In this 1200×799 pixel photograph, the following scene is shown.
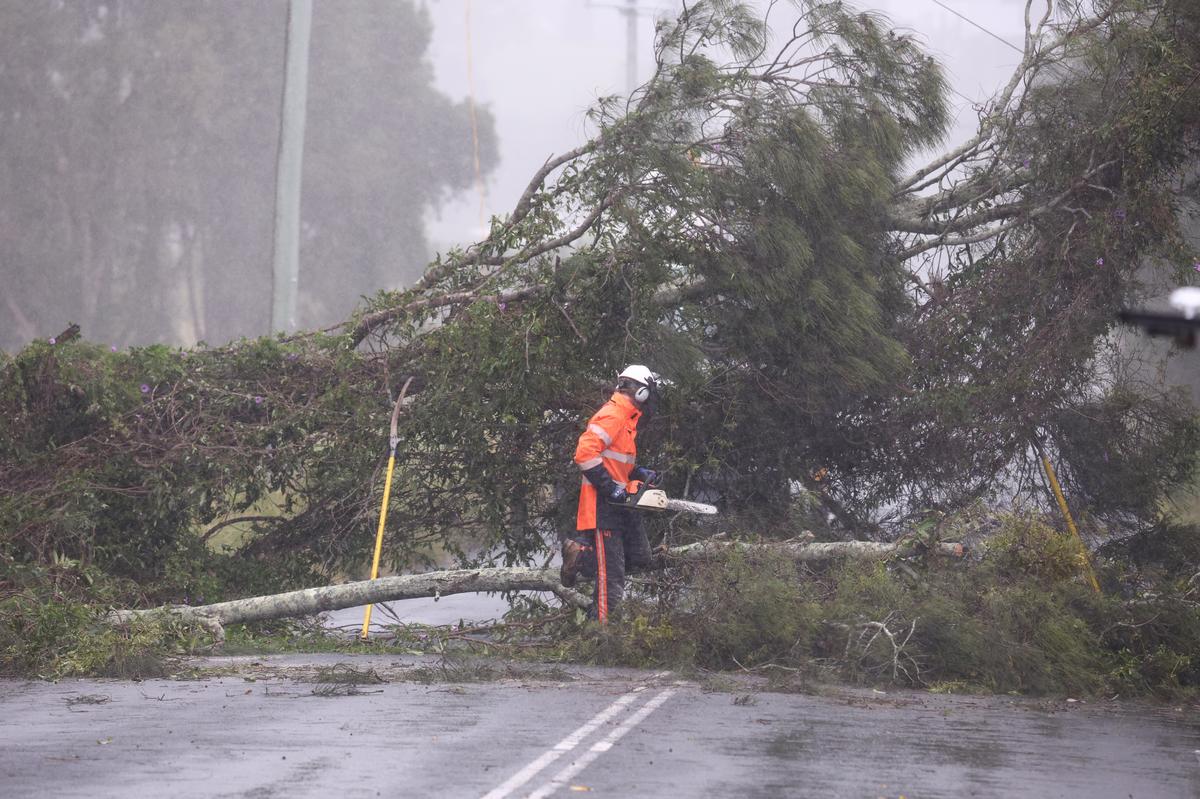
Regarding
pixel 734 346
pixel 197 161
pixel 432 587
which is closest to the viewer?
pixel 432 587

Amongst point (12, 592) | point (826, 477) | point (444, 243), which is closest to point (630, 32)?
point (444, 243)

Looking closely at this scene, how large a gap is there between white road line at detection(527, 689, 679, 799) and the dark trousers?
151cm

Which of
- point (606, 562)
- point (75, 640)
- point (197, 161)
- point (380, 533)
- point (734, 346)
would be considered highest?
point (197, 161)

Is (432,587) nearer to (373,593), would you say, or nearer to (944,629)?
(373,593)

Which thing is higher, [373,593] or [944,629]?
Result: [373,593]

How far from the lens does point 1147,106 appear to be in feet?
33.0

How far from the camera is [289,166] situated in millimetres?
15562

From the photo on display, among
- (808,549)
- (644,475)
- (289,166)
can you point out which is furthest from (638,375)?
(289,166)

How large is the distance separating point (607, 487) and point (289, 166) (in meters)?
8.06

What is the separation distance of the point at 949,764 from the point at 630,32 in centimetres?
2941

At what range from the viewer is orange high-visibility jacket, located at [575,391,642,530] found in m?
9.14

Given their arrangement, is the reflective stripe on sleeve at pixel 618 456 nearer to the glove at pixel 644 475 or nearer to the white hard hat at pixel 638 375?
the glove at pixel 644 475

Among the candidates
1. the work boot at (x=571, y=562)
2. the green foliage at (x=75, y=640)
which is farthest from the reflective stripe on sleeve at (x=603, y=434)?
the green foliage at (x=75, y=640)

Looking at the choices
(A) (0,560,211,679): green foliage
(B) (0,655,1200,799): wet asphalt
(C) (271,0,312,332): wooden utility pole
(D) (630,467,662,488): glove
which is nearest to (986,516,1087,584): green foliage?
(B) (0,655,1200,799): wet asphalt
